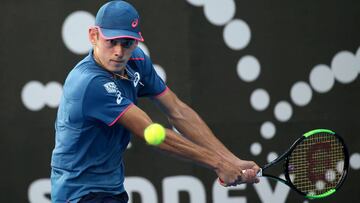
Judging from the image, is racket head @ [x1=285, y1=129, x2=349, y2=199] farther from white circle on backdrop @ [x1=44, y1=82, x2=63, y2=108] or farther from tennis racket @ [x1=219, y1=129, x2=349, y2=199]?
white circle on backdrop @ [x1=44, y1=82, x2=63, y2=108]

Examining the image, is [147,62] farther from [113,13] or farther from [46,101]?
[46,101]

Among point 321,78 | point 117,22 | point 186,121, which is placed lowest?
point 186,121

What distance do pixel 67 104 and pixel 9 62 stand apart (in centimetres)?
189

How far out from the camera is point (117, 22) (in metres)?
3.79

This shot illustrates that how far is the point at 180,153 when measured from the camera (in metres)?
3.89

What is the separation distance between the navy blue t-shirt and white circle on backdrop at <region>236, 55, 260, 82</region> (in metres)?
1.76

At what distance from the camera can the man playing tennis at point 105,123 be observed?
3725 millimetres

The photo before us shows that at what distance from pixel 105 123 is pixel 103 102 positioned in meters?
0.11

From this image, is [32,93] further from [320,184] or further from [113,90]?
[320,184]

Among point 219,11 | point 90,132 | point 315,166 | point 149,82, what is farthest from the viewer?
point 219,11

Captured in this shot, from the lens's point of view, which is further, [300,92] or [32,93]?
[300,92]

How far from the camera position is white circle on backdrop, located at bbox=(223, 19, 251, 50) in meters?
5.68

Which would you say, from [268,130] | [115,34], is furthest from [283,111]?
[115,34]

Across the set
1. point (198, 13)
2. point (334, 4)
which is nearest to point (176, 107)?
point (198, 13)
